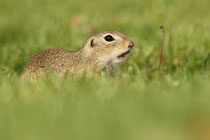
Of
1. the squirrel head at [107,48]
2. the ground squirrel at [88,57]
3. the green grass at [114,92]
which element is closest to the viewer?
the green grass at [114,92]

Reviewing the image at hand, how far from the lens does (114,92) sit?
12.0 feet

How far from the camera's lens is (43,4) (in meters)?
10.6

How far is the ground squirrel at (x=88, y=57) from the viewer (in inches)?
204

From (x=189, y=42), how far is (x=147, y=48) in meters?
0.60

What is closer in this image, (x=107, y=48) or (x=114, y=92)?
(x=114, y=92)

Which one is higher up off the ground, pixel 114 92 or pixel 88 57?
A: pixel 114 92

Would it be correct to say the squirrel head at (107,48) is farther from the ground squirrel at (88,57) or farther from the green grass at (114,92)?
the green grass at (114,92)

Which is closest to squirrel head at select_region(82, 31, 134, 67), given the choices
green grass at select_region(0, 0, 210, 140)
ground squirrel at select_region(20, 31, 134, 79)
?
ground squirrel at select_region(20, 31, 134, 79)

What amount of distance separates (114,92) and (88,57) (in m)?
1.72

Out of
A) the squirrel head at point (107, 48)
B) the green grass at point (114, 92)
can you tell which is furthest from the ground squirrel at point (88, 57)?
the green grass at point (114, 92)

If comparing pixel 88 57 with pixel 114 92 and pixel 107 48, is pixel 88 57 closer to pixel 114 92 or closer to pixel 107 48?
pixel 107 48

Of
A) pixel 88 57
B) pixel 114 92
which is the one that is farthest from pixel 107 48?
pixel 114 92

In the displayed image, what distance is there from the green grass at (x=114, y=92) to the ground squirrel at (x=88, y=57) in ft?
0.83

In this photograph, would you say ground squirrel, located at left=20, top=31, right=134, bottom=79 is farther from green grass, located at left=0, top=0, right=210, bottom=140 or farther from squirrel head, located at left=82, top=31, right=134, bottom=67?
green grass, located at left=0, top=0, right=210, bottom=140
